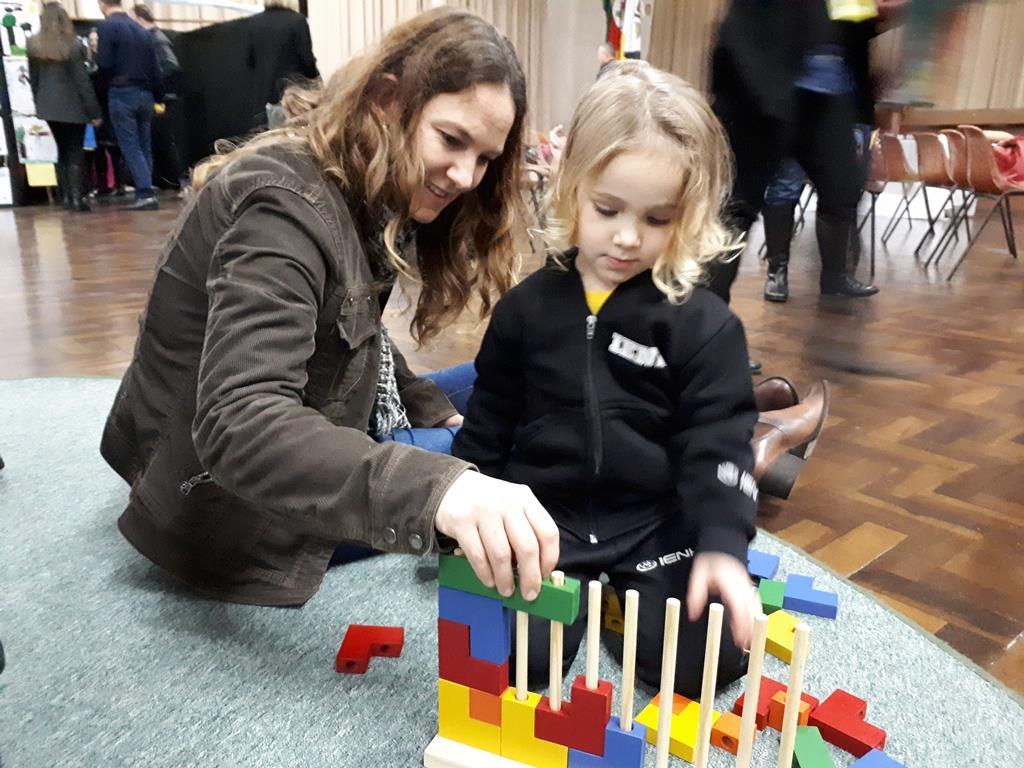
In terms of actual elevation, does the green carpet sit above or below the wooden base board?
below

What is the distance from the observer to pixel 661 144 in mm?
940

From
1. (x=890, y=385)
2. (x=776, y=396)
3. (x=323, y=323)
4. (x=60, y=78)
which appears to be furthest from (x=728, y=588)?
(x=60, y=78)

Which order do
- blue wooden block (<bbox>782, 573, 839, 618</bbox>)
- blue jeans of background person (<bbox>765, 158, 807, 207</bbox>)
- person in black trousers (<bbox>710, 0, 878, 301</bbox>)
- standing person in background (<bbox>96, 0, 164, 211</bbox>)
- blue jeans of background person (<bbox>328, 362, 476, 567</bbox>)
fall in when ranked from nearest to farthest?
blue wooden block (<bbox>782, 573, 839, 618</bbox>), blue jeans of background person (<bbox>328, 362, 476, 567</bbox>), person in black trousers (<bbox>710, 0, 878, 301</bbox>), blue jeans of background person (<bbox>765, 158, 807, 207</bbox>), standing person in background (<bbox>96, 0, 164, 211</bbox>)

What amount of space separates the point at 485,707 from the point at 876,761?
1.27ft

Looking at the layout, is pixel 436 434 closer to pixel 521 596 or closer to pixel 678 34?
pixel 521 596

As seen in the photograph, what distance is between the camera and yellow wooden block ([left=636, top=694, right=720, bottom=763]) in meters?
Result: 0.86

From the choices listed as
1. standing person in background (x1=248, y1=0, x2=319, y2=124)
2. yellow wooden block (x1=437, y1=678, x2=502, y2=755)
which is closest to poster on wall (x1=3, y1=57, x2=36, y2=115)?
standing person in background (x1=248, y1=0, x2=319, y2=124)

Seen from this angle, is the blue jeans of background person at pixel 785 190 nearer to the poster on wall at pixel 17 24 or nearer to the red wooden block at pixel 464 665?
the red wooden block at pixel 464 665

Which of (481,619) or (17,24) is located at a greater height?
(17,24)

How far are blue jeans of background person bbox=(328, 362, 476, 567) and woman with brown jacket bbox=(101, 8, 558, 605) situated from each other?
162mm

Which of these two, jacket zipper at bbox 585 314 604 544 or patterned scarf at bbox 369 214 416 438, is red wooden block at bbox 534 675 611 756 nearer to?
jacket zipper at bbox 585 314 604 544

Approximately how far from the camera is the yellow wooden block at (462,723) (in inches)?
30.7

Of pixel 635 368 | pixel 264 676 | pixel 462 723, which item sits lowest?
pixel 264 676

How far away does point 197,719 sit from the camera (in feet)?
3.03
